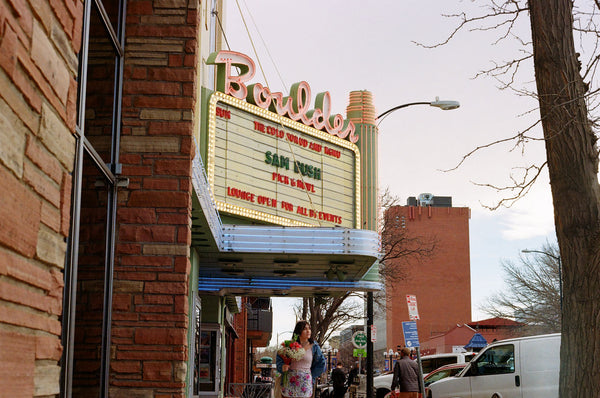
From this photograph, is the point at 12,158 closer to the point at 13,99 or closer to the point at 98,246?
the point at 13,99

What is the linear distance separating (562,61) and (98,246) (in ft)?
17.7

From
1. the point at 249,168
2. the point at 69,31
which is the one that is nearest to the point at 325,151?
the point at 249,168

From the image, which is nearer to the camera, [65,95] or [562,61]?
[65,95]

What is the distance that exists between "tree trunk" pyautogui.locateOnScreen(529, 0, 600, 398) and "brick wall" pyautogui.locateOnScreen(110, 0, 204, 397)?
3.82m

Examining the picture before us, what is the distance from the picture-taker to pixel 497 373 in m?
16.0

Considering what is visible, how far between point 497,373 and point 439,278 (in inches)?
2894

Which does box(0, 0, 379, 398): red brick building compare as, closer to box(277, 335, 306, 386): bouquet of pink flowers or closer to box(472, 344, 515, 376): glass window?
box(277, 335, 306, 386): bouquet of pink flowers

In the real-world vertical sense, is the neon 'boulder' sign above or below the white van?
above

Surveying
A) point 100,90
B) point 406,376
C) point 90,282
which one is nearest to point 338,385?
point 406,376

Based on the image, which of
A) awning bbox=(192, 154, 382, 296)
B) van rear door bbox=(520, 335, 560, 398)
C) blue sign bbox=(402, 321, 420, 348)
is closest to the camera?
awning bbox=(192, 154, 382, 296)

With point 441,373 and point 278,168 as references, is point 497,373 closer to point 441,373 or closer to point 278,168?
point 441,373

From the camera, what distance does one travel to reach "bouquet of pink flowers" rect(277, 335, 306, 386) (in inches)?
366

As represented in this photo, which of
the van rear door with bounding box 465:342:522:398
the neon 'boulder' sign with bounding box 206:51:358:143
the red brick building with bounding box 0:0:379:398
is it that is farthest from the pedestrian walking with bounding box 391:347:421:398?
the red brick building with bounding box 0:0:379:398

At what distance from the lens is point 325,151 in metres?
18.9
